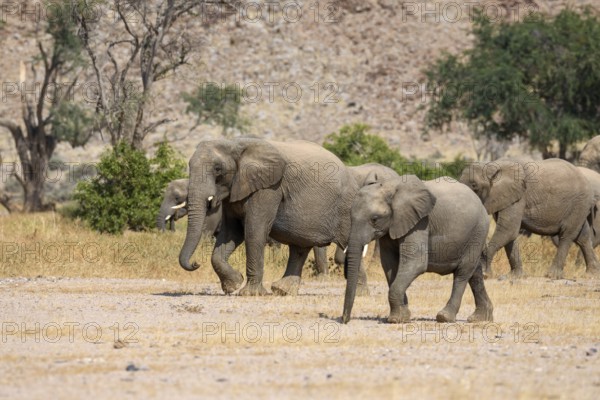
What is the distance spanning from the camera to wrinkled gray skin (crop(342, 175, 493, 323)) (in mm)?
14625

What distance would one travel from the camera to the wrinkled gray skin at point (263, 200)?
59.2 feet

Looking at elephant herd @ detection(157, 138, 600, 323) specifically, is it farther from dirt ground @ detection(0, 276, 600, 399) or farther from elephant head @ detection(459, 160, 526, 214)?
dirt ground @ detection(0, 276, 600, 399)

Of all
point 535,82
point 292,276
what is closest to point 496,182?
point 292,276

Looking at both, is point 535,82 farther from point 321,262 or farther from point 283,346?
point 283,346

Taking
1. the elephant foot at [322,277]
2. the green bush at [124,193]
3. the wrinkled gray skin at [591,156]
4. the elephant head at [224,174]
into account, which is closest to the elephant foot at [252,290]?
the elephant head at [224,174]

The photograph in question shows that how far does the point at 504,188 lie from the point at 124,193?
10.8 m

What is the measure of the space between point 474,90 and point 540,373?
31.9 metres

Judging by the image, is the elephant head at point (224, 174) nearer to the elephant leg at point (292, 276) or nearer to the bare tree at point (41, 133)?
the elephant leg at point (292, 276)

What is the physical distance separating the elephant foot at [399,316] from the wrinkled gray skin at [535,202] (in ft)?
23.5

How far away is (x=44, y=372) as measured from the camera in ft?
37.7

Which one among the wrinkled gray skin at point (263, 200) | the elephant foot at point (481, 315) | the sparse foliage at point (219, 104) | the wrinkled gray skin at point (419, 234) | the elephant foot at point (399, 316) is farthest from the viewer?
the sparse foliage at point (219, 104)

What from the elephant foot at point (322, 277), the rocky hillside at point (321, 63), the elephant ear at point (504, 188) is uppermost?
the rocky hillside at point (321, 63)

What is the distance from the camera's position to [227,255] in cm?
1859

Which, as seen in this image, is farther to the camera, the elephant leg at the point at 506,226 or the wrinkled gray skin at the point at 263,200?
the elephant leg at the point at 506,226
